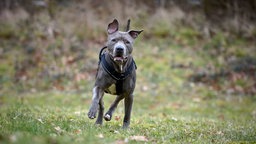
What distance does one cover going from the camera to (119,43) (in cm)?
668

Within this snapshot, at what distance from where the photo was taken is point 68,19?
73.4ft

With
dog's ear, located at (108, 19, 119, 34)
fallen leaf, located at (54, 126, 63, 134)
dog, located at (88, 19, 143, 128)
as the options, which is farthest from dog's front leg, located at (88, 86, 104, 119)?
dog's ear, located at (108, 19, 119, 34)

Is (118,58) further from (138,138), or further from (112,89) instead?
(138,138)

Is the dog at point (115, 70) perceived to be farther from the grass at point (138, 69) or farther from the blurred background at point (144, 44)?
the blurred background at point (144, 44)

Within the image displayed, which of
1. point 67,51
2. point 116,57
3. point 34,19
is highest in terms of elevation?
point 34,19

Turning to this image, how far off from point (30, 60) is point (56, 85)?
8.73 feet

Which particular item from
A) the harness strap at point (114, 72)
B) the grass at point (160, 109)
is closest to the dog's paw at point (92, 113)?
the grass at point (160, 109)

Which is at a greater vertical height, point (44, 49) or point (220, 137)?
point (44, 49)

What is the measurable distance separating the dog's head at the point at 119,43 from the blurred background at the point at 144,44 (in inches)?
355

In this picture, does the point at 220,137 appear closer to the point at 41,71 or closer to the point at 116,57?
the point at 116,57

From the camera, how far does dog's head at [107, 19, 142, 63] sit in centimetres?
659

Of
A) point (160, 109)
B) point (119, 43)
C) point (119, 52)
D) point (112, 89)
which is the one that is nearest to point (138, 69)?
point (160, 109)

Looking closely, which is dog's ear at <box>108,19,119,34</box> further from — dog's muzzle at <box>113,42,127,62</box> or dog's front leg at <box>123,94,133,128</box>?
dog's front leg at <box>123,94,133,128</box>

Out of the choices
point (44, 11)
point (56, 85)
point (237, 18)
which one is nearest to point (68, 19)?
point (44, 11)
